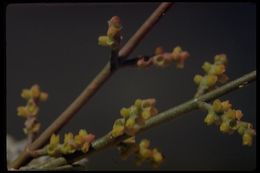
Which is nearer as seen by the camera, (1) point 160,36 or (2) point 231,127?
(2) point 231,127

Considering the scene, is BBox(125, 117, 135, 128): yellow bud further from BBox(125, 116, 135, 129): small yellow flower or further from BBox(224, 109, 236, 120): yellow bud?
BBox(224, 109, 236, 120): yellow bud

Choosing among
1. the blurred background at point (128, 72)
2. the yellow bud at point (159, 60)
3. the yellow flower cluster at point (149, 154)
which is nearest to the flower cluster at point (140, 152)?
the yellow flower cluster at point (149, 154)

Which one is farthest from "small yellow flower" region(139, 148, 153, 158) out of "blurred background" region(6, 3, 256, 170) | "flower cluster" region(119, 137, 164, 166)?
"blurred background" region(6, 3, 256, 170)

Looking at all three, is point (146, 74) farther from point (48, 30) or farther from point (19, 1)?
point (19, 1)

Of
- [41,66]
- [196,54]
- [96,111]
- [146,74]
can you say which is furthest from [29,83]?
[196,54]

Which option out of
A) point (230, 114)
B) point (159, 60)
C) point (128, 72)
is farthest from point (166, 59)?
point (128, 72)

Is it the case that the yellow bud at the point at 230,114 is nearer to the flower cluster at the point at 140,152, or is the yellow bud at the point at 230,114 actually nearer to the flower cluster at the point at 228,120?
the flower cluster at the point at 228,120
